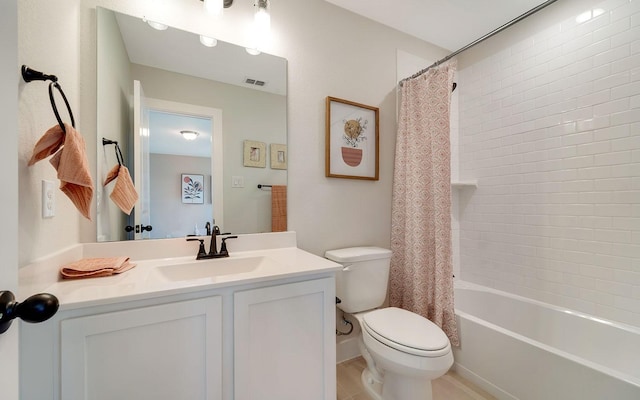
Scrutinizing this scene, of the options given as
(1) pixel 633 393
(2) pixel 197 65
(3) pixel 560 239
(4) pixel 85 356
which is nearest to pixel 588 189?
(3) pixel 560 239

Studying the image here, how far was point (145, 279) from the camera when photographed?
0.93 meters

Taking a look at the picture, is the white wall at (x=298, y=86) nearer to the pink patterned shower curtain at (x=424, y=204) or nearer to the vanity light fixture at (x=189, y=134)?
the pink patterned shower curtain at (x=424, y=204)

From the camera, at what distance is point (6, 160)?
0.40 meters

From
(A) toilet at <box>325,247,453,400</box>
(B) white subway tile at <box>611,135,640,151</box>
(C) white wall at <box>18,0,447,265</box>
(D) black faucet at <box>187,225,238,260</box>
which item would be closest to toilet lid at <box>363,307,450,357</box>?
(A) toilet at <box>325,247,453,400</box>

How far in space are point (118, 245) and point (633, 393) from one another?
7.54 ft

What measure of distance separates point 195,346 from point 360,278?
38.9 inches

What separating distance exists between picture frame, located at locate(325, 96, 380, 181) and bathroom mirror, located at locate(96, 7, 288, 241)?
33 centimetres

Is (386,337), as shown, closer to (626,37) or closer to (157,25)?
(157,25)

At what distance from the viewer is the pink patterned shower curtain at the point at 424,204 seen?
62.2 inches

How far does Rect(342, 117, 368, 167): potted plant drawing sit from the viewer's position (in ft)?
5.76

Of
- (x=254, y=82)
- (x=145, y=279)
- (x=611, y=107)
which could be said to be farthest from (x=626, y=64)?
(x=145, y=279)

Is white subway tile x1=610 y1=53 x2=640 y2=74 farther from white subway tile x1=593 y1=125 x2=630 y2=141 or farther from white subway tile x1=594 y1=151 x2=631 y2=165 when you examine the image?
white subway tile x1=594 y1=151 x2=631 y2=165

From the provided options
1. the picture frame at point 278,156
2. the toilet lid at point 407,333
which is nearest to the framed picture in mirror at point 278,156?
the picture frame at point 278,156

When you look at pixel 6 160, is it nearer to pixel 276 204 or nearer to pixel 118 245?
pixel 118 245
